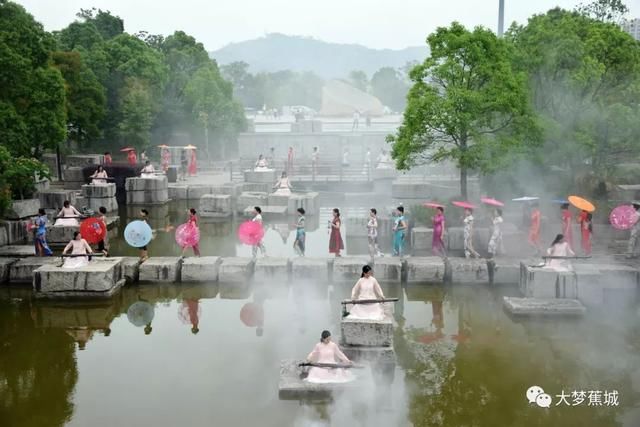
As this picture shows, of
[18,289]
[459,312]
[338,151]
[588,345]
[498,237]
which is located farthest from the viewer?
[338,151]

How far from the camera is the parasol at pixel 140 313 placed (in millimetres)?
14117

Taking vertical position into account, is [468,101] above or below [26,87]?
below

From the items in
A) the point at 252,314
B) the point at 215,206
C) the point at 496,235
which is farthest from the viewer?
the point at 215,206

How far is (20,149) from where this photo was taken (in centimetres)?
2175

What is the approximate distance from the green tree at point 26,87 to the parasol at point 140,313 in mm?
9176

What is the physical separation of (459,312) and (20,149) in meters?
15.1

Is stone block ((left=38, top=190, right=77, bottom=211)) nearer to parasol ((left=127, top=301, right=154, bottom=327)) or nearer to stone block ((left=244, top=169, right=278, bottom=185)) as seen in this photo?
stone block ((left=244, top=169, right=278, bottom=185))

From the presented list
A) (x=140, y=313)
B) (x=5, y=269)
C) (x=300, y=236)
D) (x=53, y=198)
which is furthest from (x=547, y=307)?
(x=53, y=198)

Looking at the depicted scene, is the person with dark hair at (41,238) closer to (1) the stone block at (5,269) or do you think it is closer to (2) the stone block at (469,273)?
(1) the stone block at (5,269)

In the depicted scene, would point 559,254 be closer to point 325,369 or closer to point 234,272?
point 325,369

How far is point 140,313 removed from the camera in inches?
579

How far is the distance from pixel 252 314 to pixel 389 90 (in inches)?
3193

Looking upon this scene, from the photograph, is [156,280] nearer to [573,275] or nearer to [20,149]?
[20,149]

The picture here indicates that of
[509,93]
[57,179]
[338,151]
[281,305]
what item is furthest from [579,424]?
[338,151]
